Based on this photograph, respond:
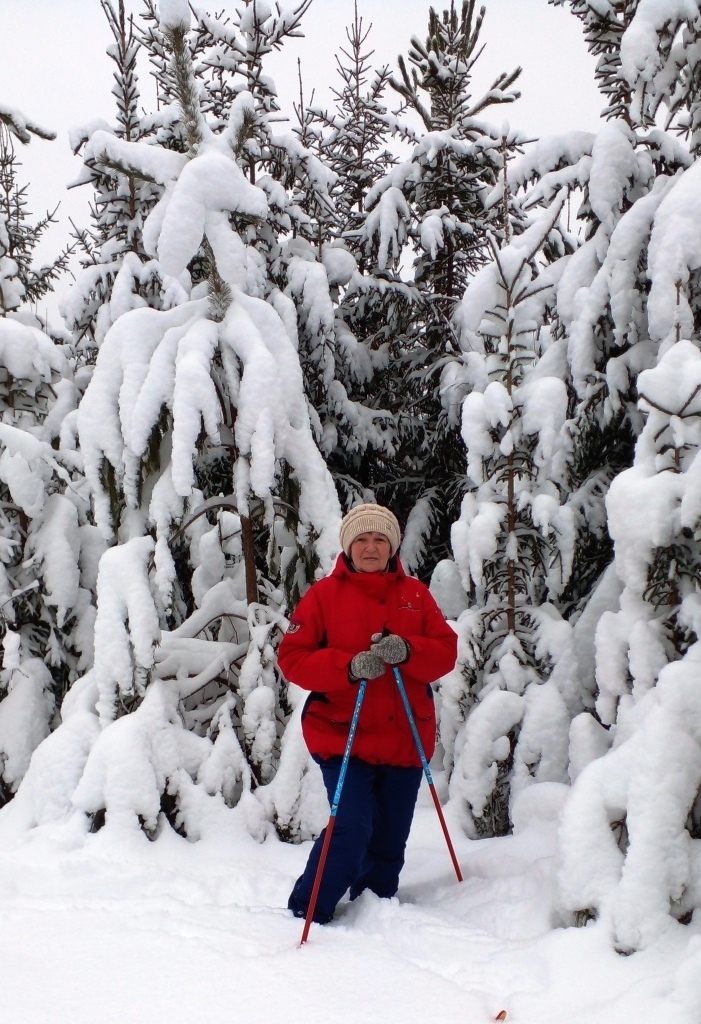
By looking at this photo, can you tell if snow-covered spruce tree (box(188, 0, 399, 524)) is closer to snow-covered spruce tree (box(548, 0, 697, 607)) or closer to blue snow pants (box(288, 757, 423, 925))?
snow-covered spruce tree (box(548, 0, 697, 607))

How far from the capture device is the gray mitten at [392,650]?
340cm

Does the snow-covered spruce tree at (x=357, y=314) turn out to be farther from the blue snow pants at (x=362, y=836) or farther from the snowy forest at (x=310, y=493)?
the blue snow pants at (x=362, y=836)

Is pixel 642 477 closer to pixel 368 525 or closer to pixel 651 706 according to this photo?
pixel 651 706

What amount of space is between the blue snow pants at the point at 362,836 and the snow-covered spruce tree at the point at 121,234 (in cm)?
393

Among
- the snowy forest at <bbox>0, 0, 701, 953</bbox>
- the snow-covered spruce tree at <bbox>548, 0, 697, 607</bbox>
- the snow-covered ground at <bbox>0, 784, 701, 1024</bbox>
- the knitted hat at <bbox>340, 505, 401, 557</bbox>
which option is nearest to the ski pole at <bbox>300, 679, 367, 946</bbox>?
the snow-covered ground at <bbox>0, 784, 701, 1024</bbox>

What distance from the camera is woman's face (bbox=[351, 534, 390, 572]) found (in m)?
3.69

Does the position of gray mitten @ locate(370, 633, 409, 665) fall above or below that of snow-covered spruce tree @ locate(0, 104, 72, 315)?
below

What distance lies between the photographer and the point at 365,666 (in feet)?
11.1

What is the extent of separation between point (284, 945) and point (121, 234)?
17.4 feet

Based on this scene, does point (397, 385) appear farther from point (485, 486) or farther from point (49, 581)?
point (49, 581)

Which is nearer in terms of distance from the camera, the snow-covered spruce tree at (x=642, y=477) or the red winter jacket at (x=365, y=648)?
the snow-covered spruce tree at (x=642, y=477)

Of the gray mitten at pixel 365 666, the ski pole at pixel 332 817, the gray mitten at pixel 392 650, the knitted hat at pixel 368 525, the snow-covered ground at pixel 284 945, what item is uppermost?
the knitted hat at pixel 368 525

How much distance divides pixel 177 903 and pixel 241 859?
2.03 feet

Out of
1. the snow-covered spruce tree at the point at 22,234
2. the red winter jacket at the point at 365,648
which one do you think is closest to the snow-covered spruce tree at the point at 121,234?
the snow-covered spruce tree at the point at 22,234
